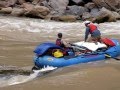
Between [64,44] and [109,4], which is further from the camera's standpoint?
[109,4]

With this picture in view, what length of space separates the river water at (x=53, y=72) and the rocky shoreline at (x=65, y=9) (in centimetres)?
132

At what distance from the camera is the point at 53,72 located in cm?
884

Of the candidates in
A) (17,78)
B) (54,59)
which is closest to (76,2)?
(54,59)

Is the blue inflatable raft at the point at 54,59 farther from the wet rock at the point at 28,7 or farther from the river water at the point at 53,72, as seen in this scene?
the wet rock at the point at 28,7

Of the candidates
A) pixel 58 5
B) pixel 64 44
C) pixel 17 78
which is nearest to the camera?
pixel 17 78

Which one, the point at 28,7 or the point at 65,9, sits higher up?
the point at 28,7

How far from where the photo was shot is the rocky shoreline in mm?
21922

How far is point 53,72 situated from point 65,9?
15.0 m

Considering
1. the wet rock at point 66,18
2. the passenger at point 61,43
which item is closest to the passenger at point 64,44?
the passenger at point 61,43

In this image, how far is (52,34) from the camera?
683 inches

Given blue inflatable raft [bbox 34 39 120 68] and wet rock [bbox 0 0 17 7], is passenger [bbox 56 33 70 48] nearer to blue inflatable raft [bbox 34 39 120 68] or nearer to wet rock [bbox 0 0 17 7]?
blue inflatable raft [bbox 34 39 120 68]

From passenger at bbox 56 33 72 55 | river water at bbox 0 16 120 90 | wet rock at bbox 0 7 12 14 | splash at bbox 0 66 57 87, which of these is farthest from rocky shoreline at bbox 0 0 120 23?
splash at bbox 0 66 57 87

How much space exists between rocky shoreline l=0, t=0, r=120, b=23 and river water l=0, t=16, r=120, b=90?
1318mm

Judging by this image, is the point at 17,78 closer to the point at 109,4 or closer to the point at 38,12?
the point at 38,12
